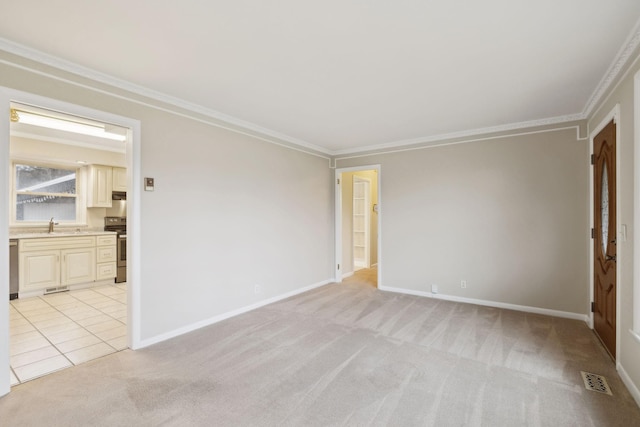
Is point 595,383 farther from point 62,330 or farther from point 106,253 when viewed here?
point 106,253

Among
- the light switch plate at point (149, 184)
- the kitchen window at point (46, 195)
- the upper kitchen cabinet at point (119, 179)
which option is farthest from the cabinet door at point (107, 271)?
the light switch plate at point (149, 184)

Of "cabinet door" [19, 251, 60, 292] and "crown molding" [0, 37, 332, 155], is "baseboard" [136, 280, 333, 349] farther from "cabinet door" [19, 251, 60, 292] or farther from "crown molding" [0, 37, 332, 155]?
"cabinet door" [19, 251, 60, 292]

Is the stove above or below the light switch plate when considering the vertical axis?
below

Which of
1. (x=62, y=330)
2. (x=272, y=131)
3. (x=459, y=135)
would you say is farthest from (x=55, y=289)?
(x=459, y=135)

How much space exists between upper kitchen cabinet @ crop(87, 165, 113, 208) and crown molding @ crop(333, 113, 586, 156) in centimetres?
435

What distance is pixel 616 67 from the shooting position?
2.43 m

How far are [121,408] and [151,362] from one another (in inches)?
25.1

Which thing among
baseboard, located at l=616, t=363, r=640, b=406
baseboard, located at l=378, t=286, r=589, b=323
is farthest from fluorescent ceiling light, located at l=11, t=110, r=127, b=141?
baseboard, located at l=616, t=363, r=640, b=406

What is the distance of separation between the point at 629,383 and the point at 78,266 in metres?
7.02

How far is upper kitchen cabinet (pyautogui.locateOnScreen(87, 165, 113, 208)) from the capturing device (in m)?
5.61

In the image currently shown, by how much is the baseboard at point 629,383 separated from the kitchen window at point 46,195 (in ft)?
25.2

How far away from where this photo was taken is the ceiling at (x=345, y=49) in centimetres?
181

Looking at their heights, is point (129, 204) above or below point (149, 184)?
below

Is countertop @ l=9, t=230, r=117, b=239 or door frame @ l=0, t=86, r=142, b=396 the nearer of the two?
door frame @ l=0, t=86, r=142, b=396
